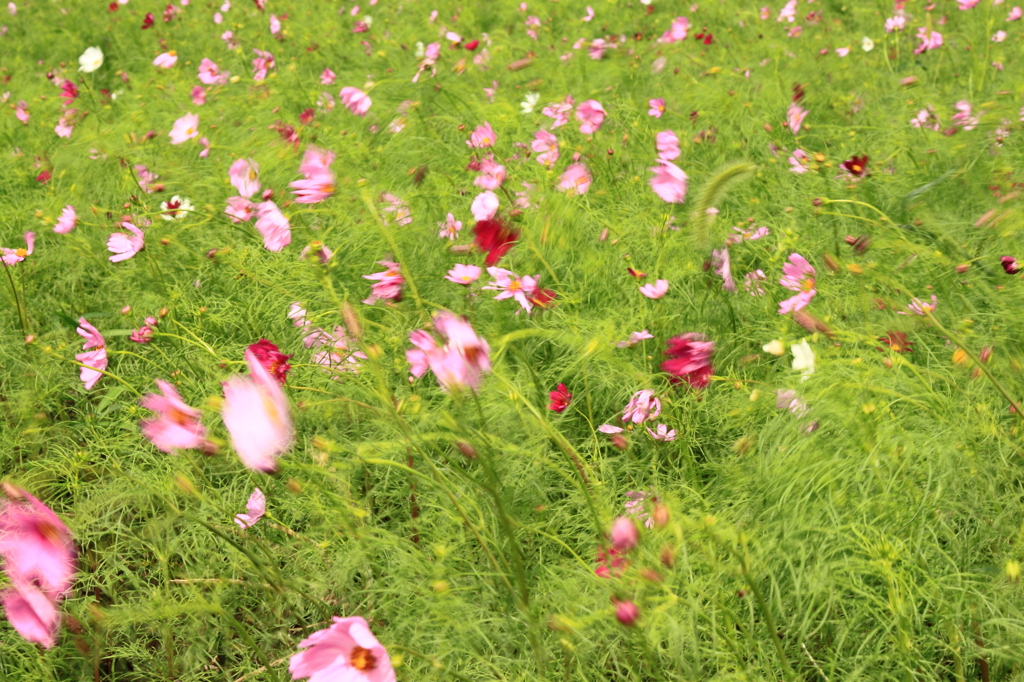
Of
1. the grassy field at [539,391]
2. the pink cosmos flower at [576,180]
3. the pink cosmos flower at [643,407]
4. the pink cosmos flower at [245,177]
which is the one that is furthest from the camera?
the pink cosmos flower at [245,177]

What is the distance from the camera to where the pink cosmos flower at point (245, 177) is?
5.44 ft

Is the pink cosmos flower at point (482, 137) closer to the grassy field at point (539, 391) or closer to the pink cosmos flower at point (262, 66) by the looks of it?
the grassy field at point (539, 391)

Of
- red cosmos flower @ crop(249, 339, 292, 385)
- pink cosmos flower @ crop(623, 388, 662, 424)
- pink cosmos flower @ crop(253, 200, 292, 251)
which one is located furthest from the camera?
pink cosmos flower @ crop(253, 200, 292, 251)

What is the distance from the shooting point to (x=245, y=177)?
5.55 ft

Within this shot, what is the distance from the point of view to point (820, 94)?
7.63ft

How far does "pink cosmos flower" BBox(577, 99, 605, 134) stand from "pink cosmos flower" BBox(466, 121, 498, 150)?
0.25 meters

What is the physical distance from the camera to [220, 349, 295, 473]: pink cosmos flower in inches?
23.8

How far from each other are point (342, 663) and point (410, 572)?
329 mm

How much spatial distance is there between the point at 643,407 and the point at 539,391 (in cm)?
21

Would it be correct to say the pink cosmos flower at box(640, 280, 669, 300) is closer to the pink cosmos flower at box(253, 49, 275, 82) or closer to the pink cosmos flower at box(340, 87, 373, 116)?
the pink cosmos flower at box(340, 87, 373, 116)

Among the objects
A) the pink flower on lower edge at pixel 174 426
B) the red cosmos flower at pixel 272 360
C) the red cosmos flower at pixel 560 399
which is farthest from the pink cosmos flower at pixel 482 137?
the pink flower on lower edge at pixel 174 426

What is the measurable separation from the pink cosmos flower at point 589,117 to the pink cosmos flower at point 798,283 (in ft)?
2.33

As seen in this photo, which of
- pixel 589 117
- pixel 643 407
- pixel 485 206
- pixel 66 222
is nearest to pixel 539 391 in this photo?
pixel 643 407

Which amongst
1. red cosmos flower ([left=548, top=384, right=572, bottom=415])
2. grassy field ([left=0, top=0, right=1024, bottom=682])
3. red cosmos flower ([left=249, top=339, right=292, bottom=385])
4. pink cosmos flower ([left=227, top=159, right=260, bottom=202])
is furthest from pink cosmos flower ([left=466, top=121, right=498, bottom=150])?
red cosmos flower ([left=249, top=339, right=292, bottom=385])
